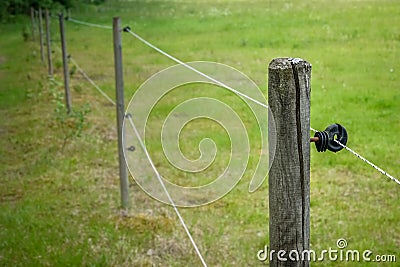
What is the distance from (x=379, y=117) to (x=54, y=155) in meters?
3.42

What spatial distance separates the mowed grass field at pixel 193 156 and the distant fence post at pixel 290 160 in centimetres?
204

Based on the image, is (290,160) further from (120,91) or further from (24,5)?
(24,5)

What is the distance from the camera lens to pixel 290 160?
1.50 meters

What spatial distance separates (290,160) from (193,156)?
4079 mm

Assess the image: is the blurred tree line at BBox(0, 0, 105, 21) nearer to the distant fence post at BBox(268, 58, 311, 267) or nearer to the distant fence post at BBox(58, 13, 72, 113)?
the distant fence post at BBox(58, 13, 72, 113)

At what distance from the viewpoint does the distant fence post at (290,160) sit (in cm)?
147

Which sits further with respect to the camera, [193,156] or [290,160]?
[193,156]

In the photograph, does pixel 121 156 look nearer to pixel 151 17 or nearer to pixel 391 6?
pixel 391 6

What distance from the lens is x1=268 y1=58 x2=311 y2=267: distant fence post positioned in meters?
1.47

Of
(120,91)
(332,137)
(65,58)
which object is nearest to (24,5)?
(65,58)

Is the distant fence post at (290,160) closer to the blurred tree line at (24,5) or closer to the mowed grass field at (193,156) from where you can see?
the mowed grass field at (193,156)

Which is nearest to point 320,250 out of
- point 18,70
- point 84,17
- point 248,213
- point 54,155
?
point 248,213

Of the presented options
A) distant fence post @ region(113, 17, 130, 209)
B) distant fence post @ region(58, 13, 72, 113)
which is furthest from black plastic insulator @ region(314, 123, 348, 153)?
distant fence post @ region(58, 13, 72, 113)

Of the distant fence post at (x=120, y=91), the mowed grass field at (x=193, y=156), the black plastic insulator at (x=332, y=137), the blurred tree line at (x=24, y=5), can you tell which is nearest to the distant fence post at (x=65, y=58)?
the mowed grass field at (x=193, y=156)
